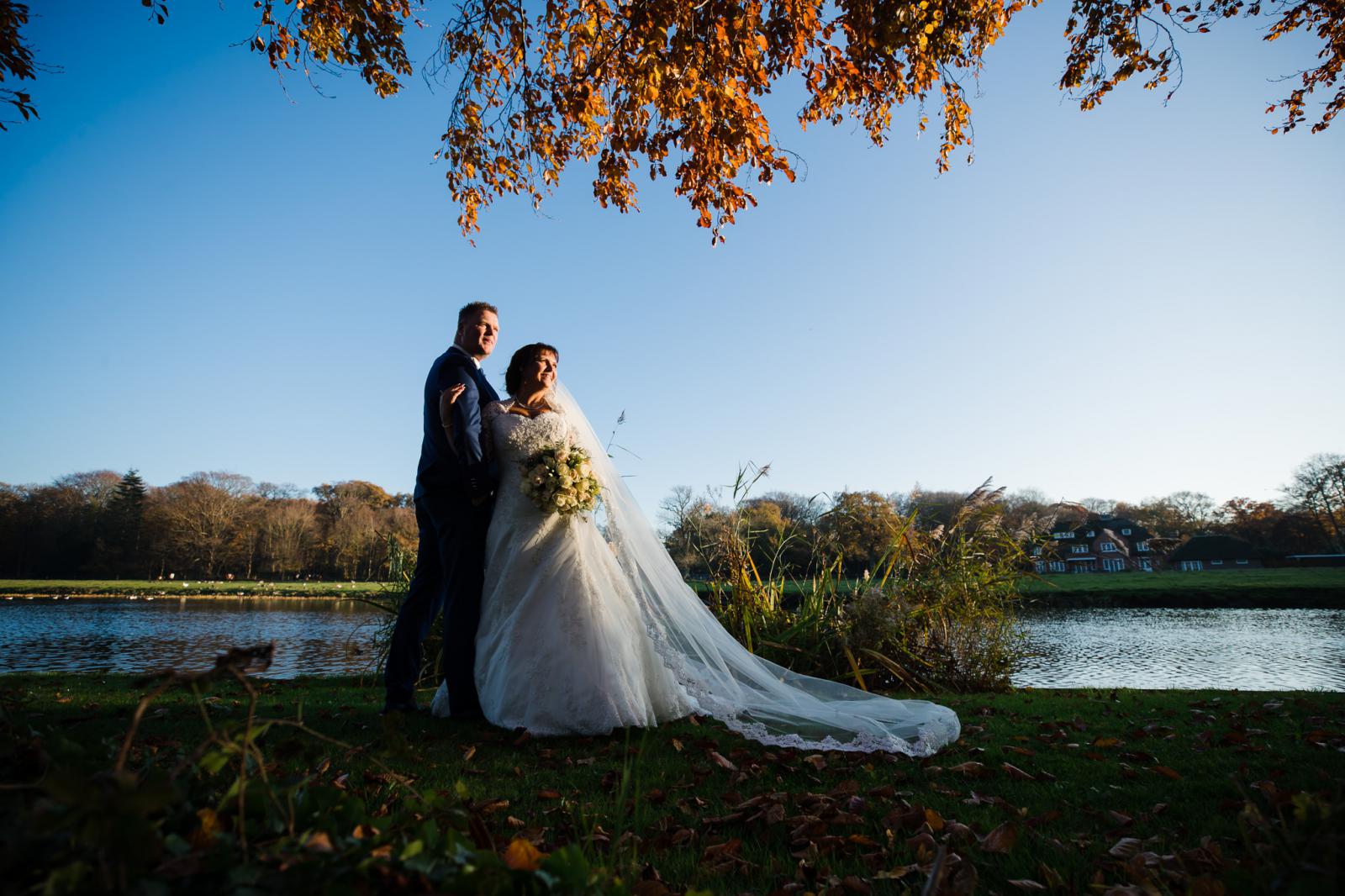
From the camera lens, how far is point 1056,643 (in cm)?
1245

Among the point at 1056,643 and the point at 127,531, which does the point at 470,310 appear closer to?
the point at 1056,643

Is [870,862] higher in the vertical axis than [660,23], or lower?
lower

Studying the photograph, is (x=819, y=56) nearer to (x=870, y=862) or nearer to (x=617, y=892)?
(x=870, y=862)

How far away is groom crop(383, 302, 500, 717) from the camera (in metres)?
4.34

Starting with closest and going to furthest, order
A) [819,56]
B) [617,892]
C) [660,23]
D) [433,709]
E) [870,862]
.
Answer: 1. [617,892]
2. [870,862]
3. [433,709]
4. [660,23]
5. [819,56]

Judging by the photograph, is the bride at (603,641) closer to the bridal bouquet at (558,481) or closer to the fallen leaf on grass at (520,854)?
the bridal bouquet at (558,481)

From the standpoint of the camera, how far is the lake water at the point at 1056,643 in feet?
29.5

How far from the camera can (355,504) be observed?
68.6 m

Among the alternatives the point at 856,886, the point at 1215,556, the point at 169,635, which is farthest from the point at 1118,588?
the point at 1215,556

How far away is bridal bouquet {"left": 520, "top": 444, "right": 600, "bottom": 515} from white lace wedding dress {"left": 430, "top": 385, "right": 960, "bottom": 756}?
8 cm

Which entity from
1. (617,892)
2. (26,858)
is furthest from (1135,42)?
(26,858)

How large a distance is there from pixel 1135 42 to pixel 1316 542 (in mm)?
69420

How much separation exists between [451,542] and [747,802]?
9.02ft

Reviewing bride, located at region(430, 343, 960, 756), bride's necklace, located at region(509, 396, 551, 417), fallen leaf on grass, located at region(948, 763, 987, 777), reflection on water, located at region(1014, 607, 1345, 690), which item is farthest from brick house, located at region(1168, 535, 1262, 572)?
bride's necklace, located at region(509, 396, 551, 417)
